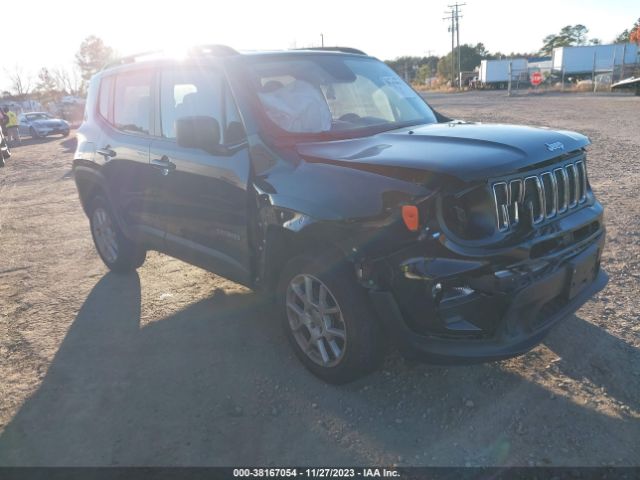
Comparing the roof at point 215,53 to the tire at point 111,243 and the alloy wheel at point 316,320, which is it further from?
the alloy wheel at point 316,320

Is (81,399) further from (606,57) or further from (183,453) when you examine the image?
(606,57)

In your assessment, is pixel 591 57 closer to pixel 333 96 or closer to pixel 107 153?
pixel 333 96

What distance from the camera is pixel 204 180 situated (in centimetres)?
368

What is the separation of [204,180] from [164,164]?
0.58 metres

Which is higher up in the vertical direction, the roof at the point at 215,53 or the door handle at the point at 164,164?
the roof at the point at 215,53

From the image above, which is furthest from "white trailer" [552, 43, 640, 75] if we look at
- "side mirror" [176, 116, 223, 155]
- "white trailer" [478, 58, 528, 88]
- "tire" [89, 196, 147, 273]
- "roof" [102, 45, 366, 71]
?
"side mirror" [176, 116, 223, 155]

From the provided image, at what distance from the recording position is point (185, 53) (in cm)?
396

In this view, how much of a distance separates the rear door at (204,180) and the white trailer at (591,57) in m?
43.8

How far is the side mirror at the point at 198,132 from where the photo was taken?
Answer: 3314 mm

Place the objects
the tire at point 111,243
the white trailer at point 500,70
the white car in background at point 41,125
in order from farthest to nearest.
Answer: the white trailer at point 500,70 < the white car in background at point 41,125 < the tire at point 111,243

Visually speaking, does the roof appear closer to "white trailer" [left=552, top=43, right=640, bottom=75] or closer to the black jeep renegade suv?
the black jeep renegade suv

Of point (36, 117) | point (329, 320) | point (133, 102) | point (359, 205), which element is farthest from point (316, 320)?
point (36, 117)

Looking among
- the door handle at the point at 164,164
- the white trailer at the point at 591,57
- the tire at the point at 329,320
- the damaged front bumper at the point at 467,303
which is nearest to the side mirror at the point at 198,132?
the door handle at the point at 164,164

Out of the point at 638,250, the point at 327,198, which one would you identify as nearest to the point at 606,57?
the point at 638,250
